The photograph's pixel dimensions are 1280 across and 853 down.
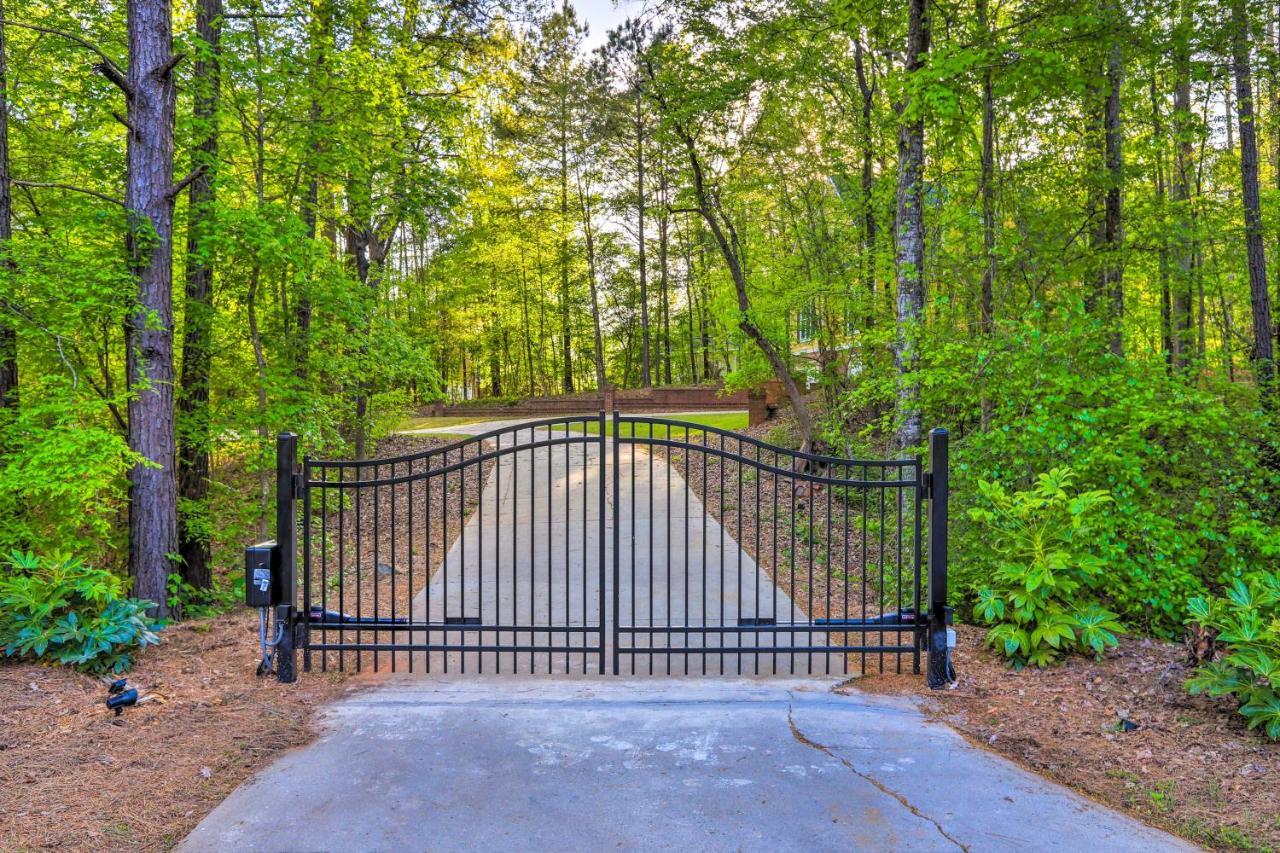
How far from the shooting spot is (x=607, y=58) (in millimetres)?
12531

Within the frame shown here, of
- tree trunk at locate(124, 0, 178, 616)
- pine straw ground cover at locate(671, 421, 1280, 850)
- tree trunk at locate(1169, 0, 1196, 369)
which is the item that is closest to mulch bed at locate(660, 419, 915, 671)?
pine straw ground cover at locate(671, 421, 1280, 850)

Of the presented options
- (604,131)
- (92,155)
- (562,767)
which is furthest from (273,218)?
(604,131)

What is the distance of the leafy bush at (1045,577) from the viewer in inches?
177

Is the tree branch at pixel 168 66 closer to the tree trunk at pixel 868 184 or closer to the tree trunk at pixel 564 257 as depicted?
the tree trunk at pixel 868 184

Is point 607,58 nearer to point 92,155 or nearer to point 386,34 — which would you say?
point 386,34

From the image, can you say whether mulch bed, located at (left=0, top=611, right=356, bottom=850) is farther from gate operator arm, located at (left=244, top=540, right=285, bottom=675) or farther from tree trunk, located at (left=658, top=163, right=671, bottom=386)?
tree trunk, located at (left=658, top=163, right=671, bottom=386)

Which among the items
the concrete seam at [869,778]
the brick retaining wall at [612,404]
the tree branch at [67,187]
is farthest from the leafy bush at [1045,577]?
the brick retaining wall at [612,404]

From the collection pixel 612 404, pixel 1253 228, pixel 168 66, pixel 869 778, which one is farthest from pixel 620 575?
pixel 612 404

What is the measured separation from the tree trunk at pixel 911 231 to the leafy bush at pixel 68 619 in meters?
6.08

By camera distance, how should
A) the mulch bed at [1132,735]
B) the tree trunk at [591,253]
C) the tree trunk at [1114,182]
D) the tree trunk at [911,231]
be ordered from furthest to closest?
1. the tree trunk at [591,253]
2. the tree trunk at [1114,182]
3. the tree trunk at [911,231]
4. the mulch bed at [1132,735]

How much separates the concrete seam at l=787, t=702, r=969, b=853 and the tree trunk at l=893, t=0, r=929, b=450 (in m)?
3.55

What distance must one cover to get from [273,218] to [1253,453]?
8093 millimetres

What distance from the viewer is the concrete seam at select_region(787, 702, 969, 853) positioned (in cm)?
289

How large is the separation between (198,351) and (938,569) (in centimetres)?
661
